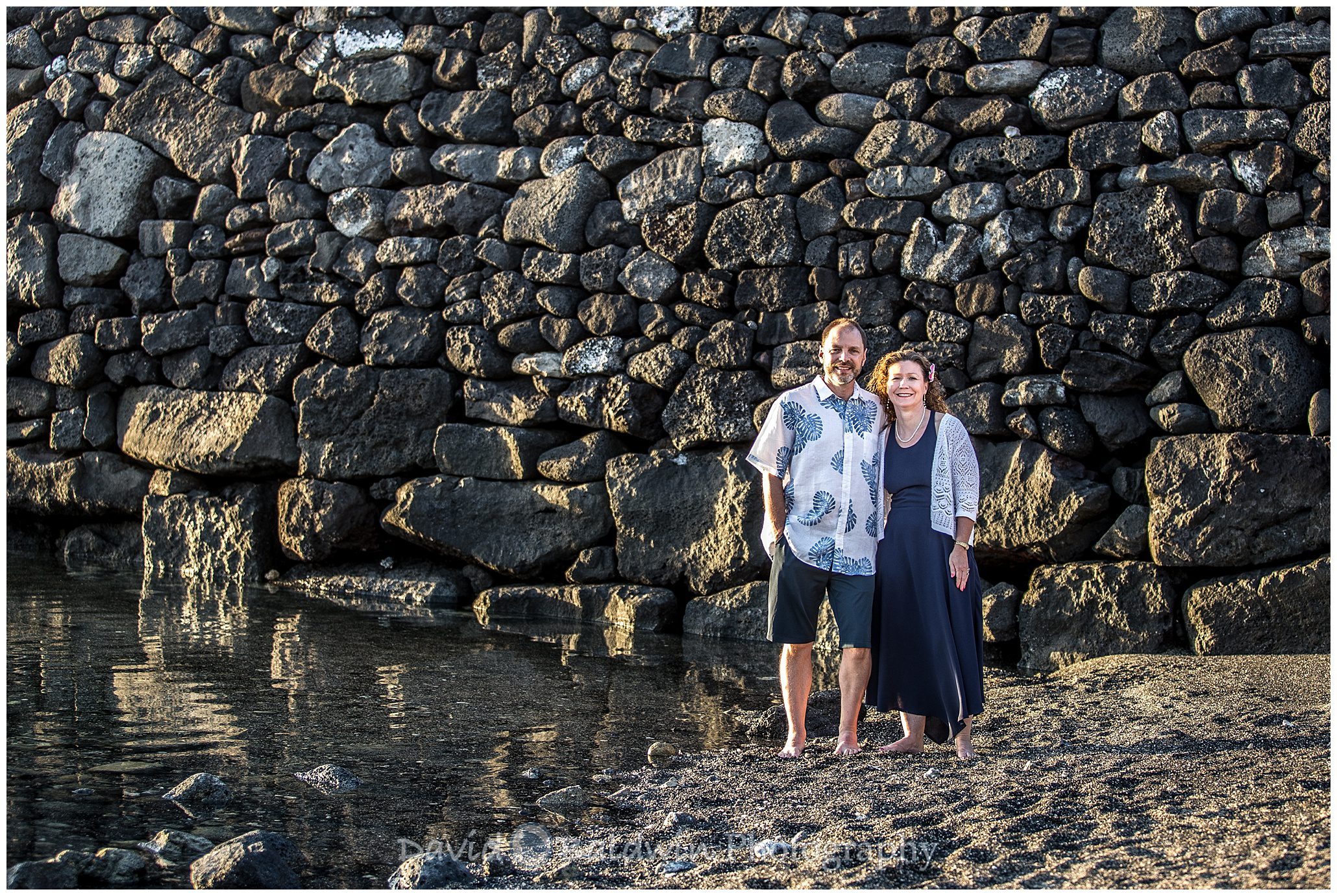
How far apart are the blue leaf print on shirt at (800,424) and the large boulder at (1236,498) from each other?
239 centimetres

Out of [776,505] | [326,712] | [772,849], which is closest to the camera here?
[772,849]

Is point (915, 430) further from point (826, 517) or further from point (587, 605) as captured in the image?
point (587, 605)

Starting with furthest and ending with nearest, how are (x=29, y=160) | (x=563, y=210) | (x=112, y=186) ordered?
(x=29, y=160), (x=112, y=186), (x=563, y=210)

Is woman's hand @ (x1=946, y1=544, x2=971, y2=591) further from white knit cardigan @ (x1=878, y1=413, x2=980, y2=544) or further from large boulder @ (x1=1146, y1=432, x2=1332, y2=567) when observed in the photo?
large boulder @ (x1=1146, y1=432, x2=1332, y2=567)

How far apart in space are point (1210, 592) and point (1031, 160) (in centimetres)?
226

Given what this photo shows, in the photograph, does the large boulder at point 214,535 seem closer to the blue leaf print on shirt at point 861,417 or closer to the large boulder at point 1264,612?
the blue leaf print on shirt at point 861,417

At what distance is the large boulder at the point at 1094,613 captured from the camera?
5.79 metres

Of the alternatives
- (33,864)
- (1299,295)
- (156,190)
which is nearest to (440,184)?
(156,190)

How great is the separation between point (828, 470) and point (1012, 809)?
1312 millimetres

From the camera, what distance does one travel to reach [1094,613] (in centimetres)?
589

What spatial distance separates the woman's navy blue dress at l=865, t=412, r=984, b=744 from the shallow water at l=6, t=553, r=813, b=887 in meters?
0.71

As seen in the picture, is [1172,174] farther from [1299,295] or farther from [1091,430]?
[1091,430]

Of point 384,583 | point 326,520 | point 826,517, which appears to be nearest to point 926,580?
point 826,517

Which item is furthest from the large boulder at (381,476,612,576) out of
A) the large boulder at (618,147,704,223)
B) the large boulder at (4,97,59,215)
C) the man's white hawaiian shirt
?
the large boulder at (4,97,59,215)
